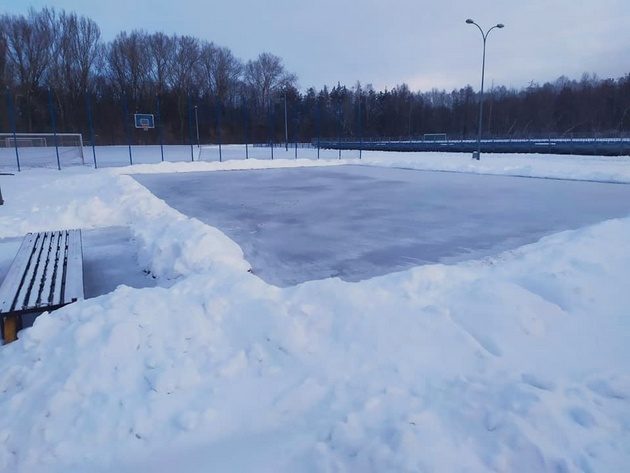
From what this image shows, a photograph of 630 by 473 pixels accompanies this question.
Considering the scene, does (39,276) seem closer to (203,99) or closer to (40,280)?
(40,280)

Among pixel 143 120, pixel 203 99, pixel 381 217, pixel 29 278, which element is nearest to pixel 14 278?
pixel 29 278

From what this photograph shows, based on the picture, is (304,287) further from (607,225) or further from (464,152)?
(464,152)

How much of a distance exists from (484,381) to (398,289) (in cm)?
135

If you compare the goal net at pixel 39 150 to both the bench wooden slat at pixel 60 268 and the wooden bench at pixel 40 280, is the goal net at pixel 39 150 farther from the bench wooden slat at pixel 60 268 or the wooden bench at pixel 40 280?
the wooden bench at pixel 40 280

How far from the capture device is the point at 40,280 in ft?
14.2

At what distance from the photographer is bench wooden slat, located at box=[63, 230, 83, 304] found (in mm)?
3941

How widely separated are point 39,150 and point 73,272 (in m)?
25.6

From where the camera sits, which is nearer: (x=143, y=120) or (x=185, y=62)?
(x=143, y=120)

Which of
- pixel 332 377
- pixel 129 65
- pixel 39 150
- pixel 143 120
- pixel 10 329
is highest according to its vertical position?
pixel 129 65

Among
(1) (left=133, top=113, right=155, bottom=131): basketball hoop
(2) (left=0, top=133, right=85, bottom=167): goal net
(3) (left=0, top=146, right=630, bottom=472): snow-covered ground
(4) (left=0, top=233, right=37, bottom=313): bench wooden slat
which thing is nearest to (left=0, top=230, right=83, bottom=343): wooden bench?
(4) (left=0, top=233, right=37, bottom=313): bench wooden slat

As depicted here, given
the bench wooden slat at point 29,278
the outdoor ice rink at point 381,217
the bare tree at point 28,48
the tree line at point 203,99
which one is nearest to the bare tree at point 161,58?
the tree line at point 203,99

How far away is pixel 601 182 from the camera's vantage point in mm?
13695

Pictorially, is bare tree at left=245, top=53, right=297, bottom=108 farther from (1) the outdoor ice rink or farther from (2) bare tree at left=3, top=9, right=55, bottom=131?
(1) the outdoor ice rink

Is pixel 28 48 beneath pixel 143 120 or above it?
above
